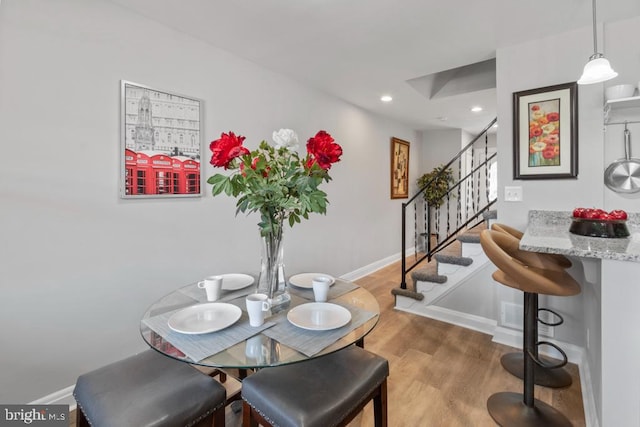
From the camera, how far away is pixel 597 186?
2123 mm

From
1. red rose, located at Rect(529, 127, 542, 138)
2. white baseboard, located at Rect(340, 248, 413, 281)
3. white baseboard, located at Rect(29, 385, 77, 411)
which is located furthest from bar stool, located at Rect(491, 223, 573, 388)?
white baseboard, located at Rect(29, 385, 77, 411)

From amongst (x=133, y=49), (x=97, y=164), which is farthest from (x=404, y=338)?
(x=133, y=49)

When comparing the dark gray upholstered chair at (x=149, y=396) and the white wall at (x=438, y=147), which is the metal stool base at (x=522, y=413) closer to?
the dark gray upholstered chair at (x=149, y=396)

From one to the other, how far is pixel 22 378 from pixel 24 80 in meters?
1.62

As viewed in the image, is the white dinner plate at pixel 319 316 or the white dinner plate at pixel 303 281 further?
the white dinner plate at pixel 303 281

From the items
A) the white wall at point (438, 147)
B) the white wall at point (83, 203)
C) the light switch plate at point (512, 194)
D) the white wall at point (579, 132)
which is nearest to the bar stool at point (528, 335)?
the white wall at point (579, 132)

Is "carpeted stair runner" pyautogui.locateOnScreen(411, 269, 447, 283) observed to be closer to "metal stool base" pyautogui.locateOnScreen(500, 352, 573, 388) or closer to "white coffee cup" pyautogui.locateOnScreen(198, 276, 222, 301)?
"metal stool base" pyautogui.locateOnScreen(500, 352, 573, 388)

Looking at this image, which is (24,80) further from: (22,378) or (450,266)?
(450,266)

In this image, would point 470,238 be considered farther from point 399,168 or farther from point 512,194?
point 399,168

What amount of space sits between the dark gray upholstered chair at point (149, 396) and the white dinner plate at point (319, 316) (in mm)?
425

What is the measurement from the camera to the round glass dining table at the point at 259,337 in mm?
1002

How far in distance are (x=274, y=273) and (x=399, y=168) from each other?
4192mm

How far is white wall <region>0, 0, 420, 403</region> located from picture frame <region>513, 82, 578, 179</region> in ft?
7.74

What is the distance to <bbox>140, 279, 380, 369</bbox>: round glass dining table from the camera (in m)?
1.00
